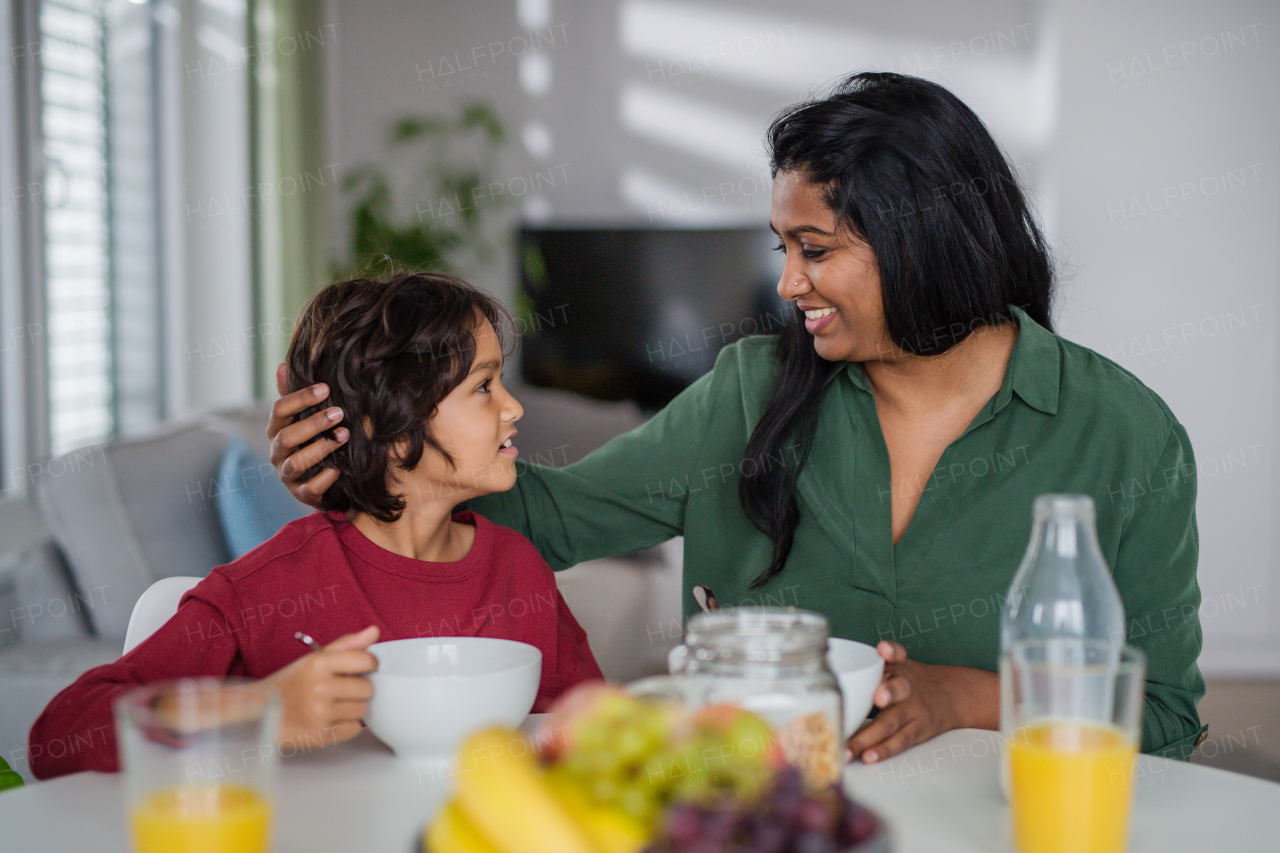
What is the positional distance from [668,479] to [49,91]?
2182 mm

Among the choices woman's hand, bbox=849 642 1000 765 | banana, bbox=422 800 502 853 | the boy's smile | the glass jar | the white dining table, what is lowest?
the white dining table

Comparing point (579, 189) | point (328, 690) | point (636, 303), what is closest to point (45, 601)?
point (328, 690)

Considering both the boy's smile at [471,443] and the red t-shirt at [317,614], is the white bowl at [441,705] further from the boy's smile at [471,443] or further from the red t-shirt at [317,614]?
the boy's smile at [471,443]

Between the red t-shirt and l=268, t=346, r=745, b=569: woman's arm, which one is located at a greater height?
l=268, t=346, r=745, b=569: woman's arm

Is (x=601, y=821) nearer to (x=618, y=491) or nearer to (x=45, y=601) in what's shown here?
(x=618, y=491)

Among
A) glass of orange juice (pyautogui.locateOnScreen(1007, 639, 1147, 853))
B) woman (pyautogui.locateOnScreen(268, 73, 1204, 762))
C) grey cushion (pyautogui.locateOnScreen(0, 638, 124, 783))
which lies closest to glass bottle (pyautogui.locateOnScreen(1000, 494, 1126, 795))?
glass of orange juice (pyautogui.locateOnScreen(1007, 639, 1147, 853))

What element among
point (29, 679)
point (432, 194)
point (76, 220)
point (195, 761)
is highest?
point (432, 194)

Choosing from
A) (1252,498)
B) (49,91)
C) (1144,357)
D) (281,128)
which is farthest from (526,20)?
(1252,498)

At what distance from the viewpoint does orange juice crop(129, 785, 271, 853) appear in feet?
1.94

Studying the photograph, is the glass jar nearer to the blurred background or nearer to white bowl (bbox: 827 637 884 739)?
white bowl (bbox: 827 637 884 739)

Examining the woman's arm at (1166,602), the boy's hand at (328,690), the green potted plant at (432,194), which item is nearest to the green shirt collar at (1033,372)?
the woman's arm at (1166,602)

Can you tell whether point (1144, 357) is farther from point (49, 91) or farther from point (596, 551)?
point (49, 91)

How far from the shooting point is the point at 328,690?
79cm

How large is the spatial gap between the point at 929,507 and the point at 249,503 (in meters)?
1.20
